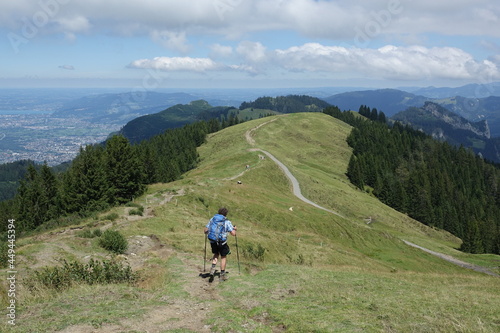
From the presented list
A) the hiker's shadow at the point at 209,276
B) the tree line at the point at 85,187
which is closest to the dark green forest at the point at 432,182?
the tree line at the point at 85,187

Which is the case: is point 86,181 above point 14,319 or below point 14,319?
below

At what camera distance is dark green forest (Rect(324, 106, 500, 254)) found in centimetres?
11975

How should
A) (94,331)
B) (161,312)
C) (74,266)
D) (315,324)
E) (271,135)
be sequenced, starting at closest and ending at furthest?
(94,331) < (315,324) < (161,312) < (74,266) < (271,135)

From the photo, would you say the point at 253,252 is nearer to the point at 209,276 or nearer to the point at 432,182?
the point at 209,276

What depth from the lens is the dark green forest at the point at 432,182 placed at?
119750mm

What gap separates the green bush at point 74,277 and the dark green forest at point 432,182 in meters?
91.5

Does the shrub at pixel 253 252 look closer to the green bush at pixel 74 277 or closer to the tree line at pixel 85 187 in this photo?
the green bush at pixel 74 277

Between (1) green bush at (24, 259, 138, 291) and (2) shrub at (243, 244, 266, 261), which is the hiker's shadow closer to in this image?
(1) green bush at (24, 259, 138, 291)

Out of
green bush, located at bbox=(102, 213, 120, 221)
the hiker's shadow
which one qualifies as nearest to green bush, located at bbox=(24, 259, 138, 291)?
the hiker's shadow

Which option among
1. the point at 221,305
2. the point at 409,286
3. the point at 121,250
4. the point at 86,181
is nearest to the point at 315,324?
the point at 221,305

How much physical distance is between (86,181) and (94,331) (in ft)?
154

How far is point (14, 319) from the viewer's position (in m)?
9.45

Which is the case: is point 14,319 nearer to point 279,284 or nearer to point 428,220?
point 279,284

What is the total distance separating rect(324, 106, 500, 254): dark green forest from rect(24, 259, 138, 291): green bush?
91.5 metres
